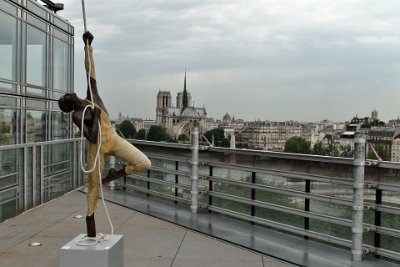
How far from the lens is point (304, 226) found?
6117 mm

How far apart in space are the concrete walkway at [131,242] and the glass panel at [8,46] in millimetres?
2592

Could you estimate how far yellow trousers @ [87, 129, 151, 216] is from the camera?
181 inches

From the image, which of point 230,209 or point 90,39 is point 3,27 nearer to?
point 90,39

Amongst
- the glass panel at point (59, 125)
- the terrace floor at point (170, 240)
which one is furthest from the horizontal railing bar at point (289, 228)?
the glass panel at point (59, 125)

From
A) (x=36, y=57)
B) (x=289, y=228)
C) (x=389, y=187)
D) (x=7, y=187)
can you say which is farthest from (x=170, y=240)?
(x=36, y=57)

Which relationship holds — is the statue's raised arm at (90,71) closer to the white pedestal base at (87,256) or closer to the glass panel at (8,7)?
the white pedestal base at (87,256)

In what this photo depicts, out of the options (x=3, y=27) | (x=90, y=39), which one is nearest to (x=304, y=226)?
(x=90, y=39)

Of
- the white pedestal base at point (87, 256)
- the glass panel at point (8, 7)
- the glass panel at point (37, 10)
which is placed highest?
the glass panel at point (37, 10)

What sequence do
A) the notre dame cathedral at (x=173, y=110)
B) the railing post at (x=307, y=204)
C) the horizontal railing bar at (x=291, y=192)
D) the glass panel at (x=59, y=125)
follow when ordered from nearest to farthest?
the horizontal railing bar at (x=291, y=192) < the railing post at (x=307, y=204) < the glass panel at (x=59, y=125) < the notre dame cathedral at (x=173, y=110)

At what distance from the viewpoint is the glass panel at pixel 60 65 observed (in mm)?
10781

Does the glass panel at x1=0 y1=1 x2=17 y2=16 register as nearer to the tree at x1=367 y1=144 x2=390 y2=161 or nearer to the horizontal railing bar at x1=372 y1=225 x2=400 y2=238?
the tree at x1=367 y1=144 x2=390 y2=161

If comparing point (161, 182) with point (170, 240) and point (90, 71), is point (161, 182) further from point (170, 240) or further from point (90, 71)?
point (90, 71)

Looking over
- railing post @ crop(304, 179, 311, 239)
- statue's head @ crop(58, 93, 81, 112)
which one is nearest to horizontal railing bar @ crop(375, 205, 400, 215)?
railing post @ crop(304, 179, 311, 239)

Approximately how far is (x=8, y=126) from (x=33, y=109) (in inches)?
49.3
